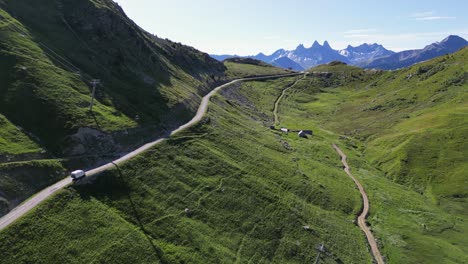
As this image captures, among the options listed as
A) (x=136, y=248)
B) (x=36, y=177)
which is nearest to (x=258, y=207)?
(x=136, y=248)

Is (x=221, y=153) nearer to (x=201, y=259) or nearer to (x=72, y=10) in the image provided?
(x=201, y=259)

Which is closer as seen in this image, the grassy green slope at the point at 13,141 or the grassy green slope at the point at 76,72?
the grassy green slope at the point at 13,141

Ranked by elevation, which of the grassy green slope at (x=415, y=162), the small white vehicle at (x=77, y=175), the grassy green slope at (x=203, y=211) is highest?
the small white vehicle at (x=77, y=175)

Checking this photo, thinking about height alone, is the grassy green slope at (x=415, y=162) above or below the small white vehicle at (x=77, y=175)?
below

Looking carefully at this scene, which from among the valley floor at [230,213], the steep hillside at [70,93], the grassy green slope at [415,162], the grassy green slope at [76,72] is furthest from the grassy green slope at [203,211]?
the grassy green slope at [76,72]

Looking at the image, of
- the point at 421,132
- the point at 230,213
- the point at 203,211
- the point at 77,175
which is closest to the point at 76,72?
the point at 77,175

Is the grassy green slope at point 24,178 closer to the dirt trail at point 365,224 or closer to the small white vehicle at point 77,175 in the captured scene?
the small white vehicle at point 77,175

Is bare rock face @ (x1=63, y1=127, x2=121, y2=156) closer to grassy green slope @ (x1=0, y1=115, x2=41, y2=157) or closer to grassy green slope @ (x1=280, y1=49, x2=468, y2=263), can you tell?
grassy green slope @ (x1=0, y1=115, x2=41, y2=157)

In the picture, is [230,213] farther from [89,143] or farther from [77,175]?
[89,143]
